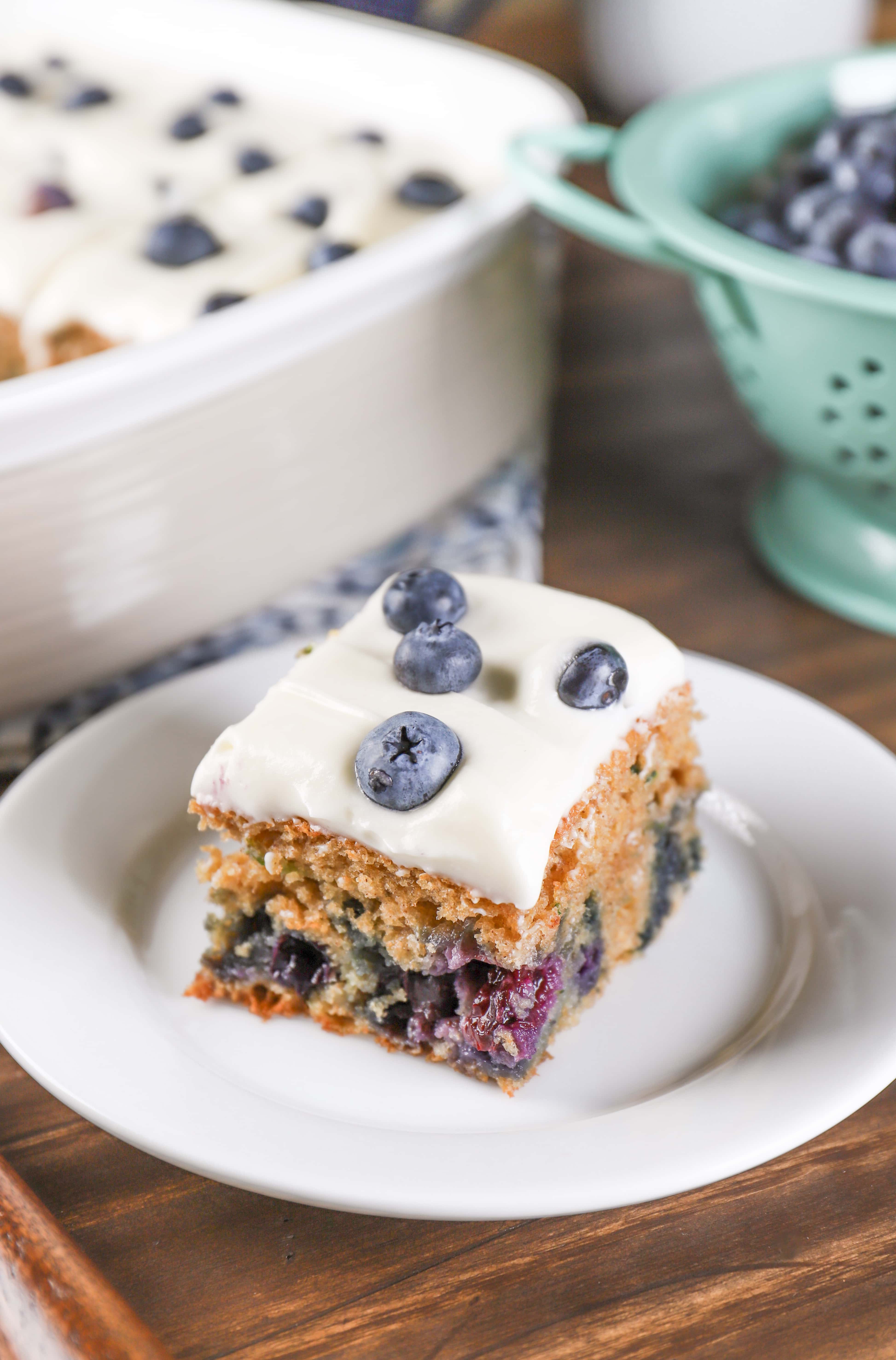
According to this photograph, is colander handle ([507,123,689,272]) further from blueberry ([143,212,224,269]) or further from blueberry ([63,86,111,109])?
blueberry ([63,86,111,109])

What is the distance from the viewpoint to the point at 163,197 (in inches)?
61.8

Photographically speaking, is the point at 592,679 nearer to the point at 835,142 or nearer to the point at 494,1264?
the point at 494,1264

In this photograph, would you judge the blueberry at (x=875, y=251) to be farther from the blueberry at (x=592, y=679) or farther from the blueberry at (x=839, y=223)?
the blueberry at (x=592, y=679)

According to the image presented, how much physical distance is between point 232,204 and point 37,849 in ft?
2.89

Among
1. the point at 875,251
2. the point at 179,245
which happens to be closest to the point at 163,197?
the point at 179,245

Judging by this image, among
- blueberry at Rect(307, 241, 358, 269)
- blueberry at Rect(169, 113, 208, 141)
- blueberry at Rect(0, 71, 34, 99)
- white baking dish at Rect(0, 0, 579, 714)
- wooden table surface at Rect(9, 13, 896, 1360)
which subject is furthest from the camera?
blueberry at Rect(0, 71, 34, 99)

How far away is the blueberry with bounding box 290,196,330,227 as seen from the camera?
1.46 metres

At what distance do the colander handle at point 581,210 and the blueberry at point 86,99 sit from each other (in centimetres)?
72

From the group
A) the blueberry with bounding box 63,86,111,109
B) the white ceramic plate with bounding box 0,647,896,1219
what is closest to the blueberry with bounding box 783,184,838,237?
the white ceramic plate with bounding box 0,647,896,1219

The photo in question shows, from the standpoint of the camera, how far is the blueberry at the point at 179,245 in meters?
1.39

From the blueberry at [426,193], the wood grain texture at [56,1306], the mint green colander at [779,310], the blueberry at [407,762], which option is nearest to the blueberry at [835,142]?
the mint green colander at [779,310]

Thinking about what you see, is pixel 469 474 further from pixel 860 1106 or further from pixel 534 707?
pixel 860 1106

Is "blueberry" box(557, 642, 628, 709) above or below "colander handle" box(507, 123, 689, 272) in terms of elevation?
below

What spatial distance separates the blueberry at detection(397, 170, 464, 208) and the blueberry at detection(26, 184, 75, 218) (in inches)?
15.9
